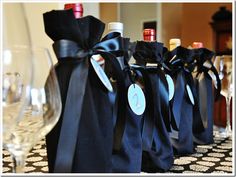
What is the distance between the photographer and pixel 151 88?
50 centimetres

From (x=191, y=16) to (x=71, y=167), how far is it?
281 centimetres

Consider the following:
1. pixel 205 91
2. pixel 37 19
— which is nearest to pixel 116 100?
pixel 205 91

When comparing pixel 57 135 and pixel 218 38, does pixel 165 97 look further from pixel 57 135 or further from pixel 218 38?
pixel 218 38

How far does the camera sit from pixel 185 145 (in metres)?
0.57

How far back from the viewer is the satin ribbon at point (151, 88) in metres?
0.49

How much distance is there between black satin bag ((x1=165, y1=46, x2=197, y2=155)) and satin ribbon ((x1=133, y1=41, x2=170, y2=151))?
0.05m

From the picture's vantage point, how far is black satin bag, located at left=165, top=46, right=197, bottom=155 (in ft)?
1.86

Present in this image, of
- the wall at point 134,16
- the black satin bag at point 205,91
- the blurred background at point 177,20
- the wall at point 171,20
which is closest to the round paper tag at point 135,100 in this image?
the black satin bag at point 205,91

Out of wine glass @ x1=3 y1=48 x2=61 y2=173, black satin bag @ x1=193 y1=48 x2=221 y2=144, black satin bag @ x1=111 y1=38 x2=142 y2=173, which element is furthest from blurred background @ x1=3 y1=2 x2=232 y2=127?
wine glass @ x1=3 y1=48 x2=61 y2=173

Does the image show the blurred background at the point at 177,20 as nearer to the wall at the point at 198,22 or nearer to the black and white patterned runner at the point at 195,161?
the wall at the point at 198,22

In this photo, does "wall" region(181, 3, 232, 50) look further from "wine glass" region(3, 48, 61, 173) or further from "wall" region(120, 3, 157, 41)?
"wine glass" region(3, 48, 61, 173)

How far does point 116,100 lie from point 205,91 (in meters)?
0.33

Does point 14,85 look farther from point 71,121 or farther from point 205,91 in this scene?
point 205,91

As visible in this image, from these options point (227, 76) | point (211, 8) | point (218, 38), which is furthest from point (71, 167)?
point (211, 8)
